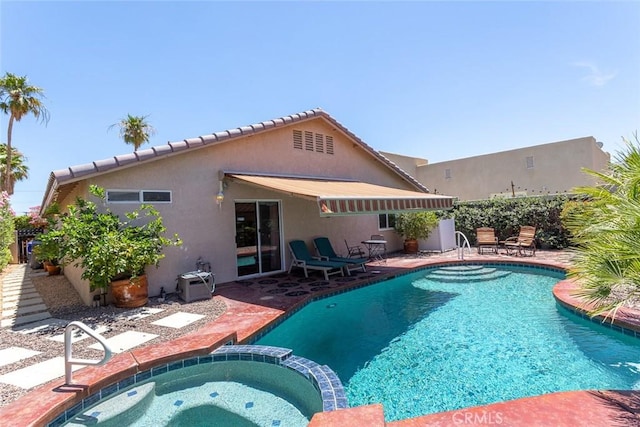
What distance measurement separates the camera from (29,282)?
22.6 metres

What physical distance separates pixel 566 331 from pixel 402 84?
20564mm

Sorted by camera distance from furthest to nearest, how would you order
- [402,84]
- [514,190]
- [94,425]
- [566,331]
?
[514,190], [402,84], [566,331], [94,425]

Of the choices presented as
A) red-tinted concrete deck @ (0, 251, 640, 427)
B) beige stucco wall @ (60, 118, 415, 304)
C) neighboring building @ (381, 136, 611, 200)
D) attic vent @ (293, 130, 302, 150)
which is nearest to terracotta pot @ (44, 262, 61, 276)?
beige stucco wall @ (60, 118, 415, 304)

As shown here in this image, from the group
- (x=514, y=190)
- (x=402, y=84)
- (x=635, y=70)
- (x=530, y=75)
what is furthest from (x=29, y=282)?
(x=514, y=190)

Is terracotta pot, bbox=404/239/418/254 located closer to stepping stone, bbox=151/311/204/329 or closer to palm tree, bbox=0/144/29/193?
stepping stone, bbox=151/311/204/329

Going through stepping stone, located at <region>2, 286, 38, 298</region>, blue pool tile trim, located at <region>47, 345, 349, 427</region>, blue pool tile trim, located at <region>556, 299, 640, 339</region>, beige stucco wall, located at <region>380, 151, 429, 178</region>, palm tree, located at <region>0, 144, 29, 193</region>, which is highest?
palm tree, located at <region>0, 144, 29, 193</region>

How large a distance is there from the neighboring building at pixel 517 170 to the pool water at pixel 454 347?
29336mm

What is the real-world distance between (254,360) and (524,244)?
80.1ft

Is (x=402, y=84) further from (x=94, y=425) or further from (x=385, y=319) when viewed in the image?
(x=94, y=425)

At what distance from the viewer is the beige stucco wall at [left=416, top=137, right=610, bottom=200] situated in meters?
38.1

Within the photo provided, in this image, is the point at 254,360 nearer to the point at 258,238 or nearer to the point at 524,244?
the point at 258,238

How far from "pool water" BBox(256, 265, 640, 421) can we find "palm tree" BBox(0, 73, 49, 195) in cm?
4804

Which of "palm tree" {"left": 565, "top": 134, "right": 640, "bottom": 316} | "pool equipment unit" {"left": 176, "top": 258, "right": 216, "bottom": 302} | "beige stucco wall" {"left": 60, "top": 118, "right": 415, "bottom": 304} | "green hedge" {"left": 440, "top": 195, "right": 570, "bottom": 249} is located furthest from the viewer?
"green hedge" {"left": 440, "top": 195, "right": 570, "bottom": 249}

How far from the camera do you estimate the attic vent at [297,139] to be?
2250 cm
